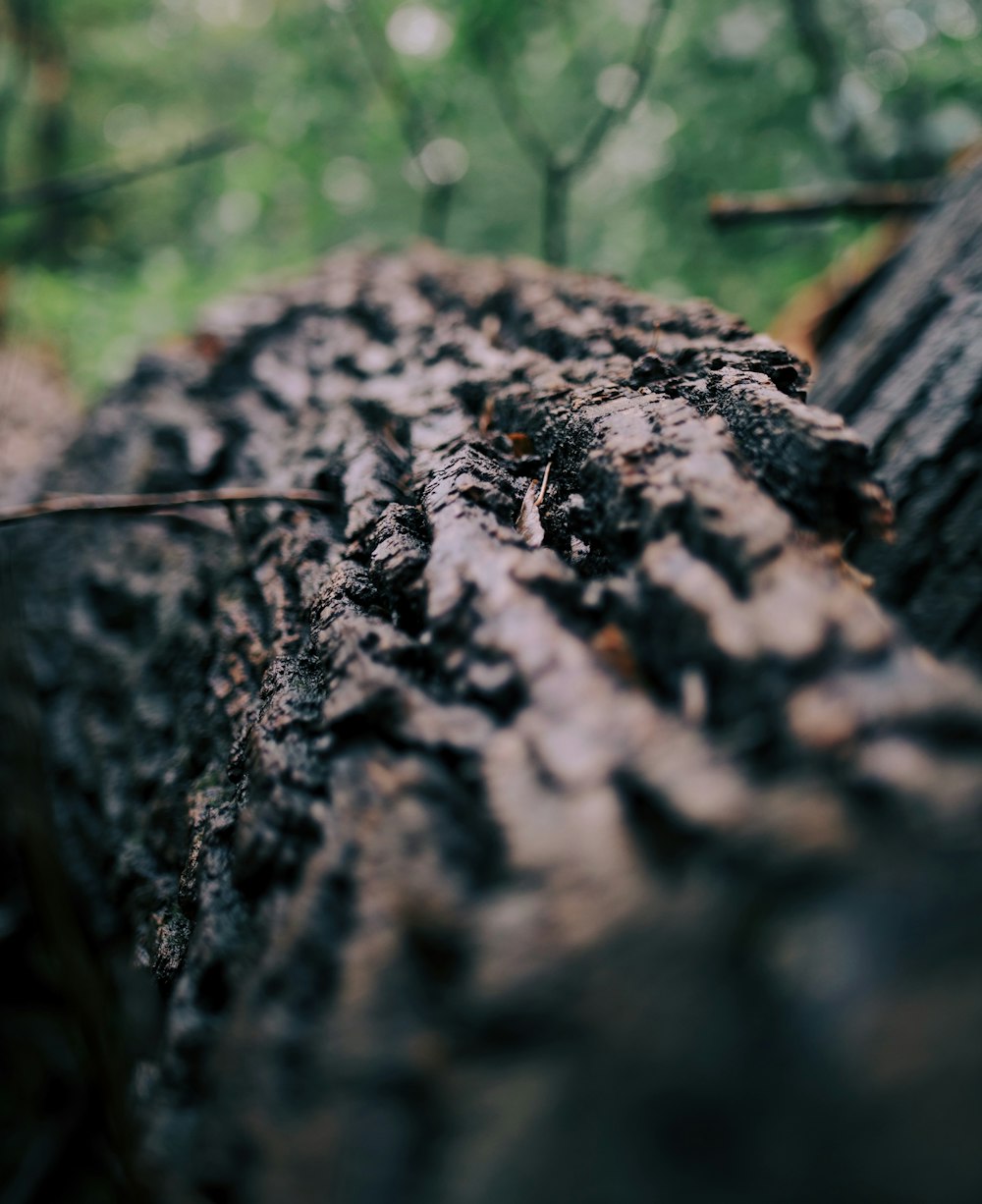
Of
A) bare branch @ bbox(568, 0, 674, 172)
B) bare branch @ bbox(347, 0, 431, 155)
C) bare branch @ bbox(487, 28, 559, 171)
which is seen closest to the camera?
bare branch @ bbox(568, 0, 674, 172)

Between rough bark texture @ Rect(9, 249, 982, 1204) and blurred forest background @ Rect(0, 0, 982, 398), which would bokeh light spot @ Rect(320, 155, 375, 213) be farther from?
rough bark texture @ Rect(9, 249, 982, 1204)

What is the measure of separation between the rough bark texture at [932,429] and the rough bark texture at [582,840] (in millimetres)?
200

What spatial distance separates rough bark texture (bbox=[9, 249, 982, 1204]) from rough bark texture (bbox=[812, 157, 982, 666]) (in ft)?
0.66

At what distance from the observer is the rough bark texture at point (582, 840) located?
1.19ft

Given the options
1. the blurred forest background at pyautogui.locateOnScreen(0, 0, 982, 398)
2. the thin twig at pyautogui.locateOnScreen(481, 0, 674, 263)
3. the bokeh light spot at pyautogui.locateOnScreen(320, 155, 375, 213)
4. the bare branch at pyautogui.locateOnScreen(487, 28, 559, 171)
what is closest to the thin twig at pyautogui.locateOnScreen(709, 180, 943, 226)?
the blurred forest background at pyautogui.locateOnScreen(0, 0, 982, 398)

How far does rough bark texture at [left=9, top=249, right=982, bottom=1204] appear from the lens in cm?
36

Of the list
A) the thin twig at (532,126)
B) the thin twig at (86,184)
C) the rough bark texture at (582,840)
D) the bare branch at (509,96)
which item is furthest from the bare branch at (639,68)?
the rough bark texture at (582,840)

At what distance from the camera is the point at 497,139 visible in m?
4.96

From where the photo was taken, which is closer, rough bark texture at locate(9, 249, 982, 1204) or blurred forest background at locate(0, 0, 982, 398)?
rough bark texture at locate(9, 249, 982, 1204)

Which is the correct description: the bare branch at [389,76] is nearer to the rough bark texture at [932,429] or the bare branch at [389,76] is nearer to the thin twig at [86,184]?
the thin twig at [86,184]

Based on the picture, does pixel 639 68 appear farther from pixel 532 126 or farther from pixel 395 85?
pixel 395 85

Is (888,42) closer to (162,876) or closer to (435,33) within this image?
(435,33)

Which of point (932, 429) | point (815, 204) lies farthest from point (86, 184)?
point (932, 429)

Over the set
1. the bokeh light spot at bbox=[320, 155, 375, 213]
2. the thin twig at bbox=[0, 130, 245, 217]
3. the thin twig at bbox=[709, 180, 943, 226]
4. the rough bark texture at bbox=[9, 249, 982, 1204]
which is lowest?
the rough bark texture at bbox=[9, 249, 982, 1204]
